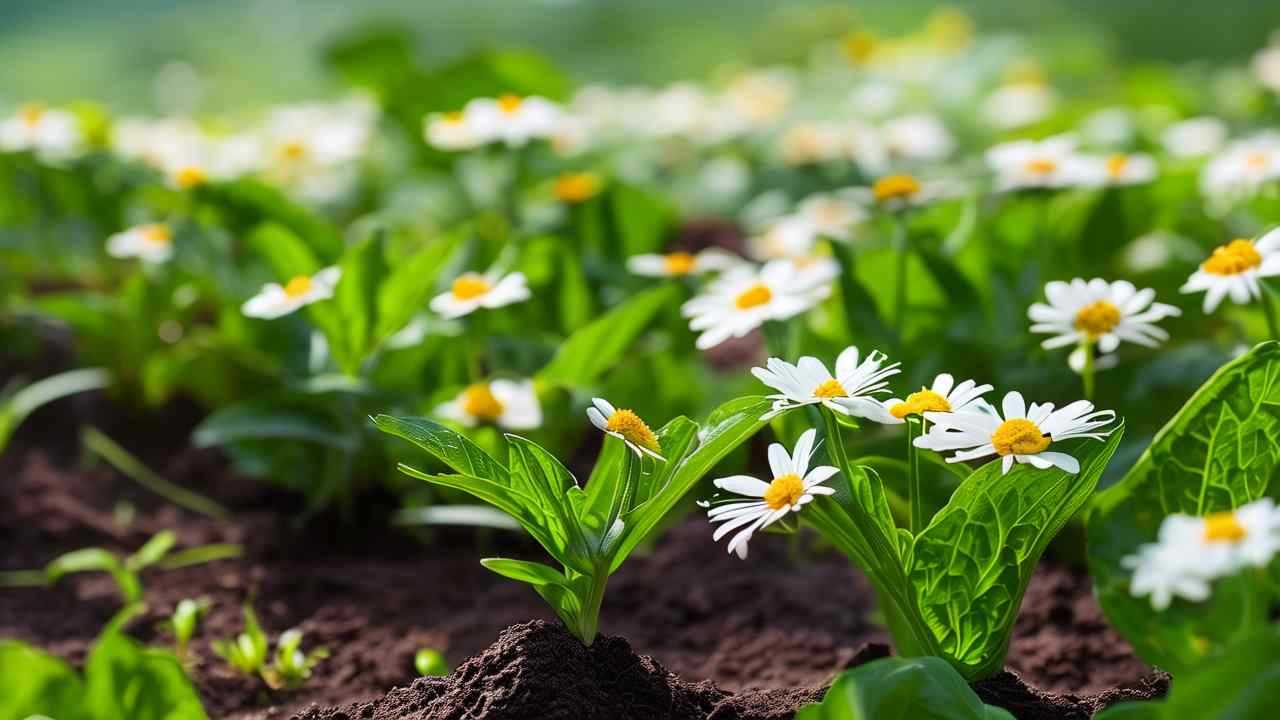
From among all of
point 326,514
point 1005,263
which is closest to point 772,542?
point 1005,263

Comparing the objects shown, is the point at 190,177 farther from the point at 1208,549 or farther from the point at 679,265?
the point at 1208,549

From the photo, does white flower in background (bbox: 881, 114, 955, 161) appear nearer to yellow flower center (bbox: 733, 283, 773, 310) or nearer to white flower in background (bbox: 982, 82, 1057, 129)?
white flower in background (bbox: 982, 82, 1057, 129)

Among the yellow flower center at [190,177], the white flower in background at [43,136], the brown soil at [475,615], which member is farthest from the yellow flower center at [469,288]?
the white flower in background at [43,136]

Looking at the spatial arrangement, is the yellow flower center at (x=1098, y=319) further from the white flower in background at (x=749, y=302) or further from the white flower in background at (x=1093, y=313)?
the white flower in background at (x=749, y=302)

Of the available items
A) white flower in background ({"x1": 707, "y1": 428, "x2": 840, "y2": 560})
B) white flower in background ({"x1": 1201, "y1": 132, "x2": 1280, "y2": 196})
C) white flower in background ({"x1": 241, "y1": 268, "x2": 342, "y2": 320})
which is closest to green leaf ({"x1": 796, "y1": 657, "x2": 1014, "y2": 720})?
white flower in background ({"x1": 707, "y1": 428, "x2": 840, "y2": 560})

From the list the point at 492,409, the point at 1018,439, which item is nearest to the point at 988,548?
the point at 1018,439
